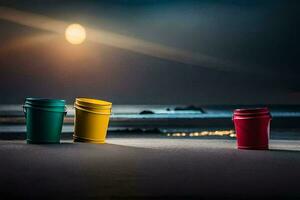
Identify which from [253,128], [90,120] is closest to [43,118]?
[90,120]

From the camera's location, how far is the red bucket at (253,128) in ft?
35.7

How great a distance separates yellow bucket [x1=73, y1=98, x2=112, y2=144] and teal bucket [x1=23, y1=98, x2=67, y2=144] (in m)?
0.52

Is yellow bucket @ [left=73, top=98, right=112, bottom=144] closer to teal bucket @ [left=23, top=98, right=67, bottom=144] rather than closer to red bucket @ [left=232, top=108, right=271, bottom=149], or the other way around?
teal bucket @ [left=23, top=98, right=67, bottom=144]

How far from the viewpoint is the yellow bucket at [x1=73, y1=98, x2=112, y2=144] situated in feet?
37.9

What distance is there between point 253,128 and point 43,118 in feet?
13.6

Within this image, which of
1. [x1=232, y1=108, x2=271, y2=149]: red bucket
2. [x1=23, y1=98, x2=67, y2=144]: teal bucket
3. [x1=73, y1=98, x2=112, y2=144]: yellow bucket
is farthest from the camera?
[x1=73, y1=98, x2=112, y2=144]: yellow bucket

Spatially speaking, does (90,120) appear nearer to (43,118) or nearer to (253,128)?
(43,118)

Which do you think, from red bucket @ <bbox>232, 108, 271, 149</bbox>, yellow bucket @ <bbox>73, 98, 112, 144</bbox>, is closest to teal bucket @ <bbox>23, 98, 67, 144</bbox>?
yellow bucket @ <bbox>73, 98, 112, 144</bbox>

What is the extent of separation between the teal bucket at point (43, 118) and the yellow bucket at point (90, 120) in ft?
A: 1.70

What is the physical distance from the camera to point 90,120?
456 inches

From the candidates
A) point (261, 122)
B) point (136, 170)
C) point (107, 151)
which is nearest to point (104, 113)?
point (107, 151)

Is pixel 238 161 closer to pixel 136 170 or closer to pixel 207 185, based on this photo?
pixel 136 170

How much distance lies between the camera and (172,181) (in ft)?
21.1

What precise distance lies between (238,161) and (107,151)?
2528mm
